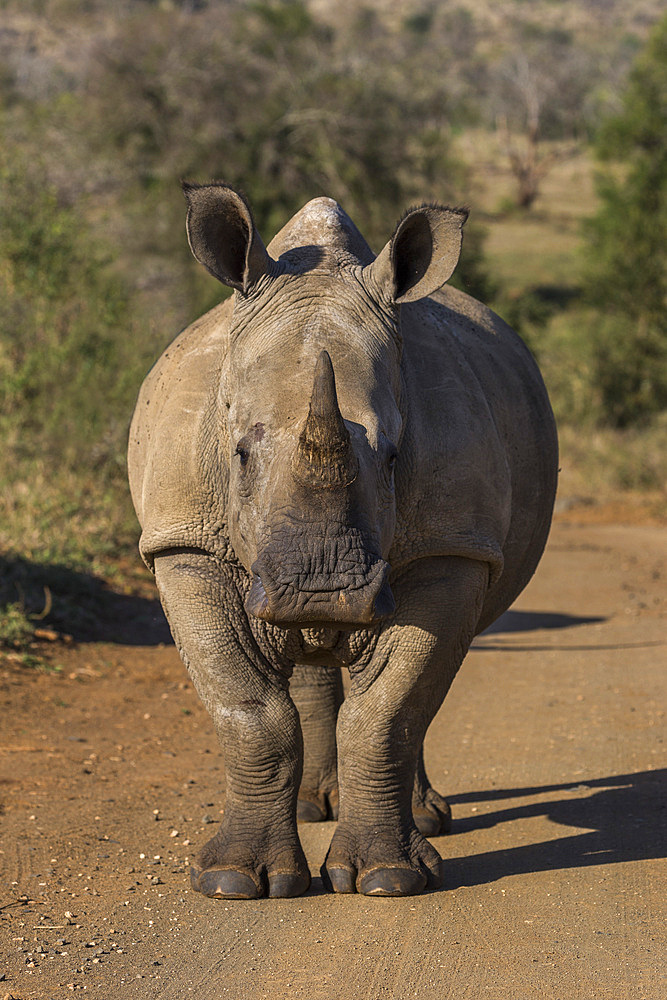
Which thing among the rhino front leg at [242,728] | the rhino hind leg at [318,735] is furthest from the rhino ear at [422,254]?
the rhino hind leg at [318,735]

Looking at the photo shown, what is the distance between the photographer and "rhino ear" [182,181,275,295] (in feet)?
14.4

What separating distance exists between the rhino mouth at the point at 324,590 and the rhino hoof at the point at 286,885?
4.36 feet

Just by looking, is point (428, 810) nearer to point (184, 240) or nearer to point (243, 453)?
point (243, 453)

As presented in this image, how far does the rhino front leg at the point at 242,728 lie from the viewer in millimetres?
4555

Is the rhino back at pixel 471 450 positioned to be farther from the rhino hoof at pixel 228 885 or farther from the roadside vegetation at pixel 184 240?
the rhino hoof at pixel 228 885

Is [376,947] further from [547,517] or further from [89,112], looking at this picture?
[89,112]

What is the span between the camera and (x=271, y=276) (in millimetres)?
4504

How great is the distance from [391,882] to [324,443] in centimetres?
172

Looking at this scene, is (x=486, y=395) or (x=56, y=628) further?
(x=56, y=628)

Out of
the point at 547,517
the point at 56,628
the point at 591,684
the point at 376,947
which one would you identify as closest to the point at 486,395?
the point at 547,517

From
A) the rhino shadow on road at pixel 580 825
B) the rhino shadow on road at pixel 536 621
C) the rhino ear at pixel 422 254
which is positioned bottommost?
the rhino shadow on road at pixel 536 621

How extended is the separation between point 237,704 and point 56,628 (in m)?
4.79

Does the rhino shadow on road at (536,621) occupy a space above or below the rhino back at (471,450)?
below

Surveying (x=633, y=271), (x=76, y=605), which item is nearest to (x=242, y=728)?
(x=76, y=605)
